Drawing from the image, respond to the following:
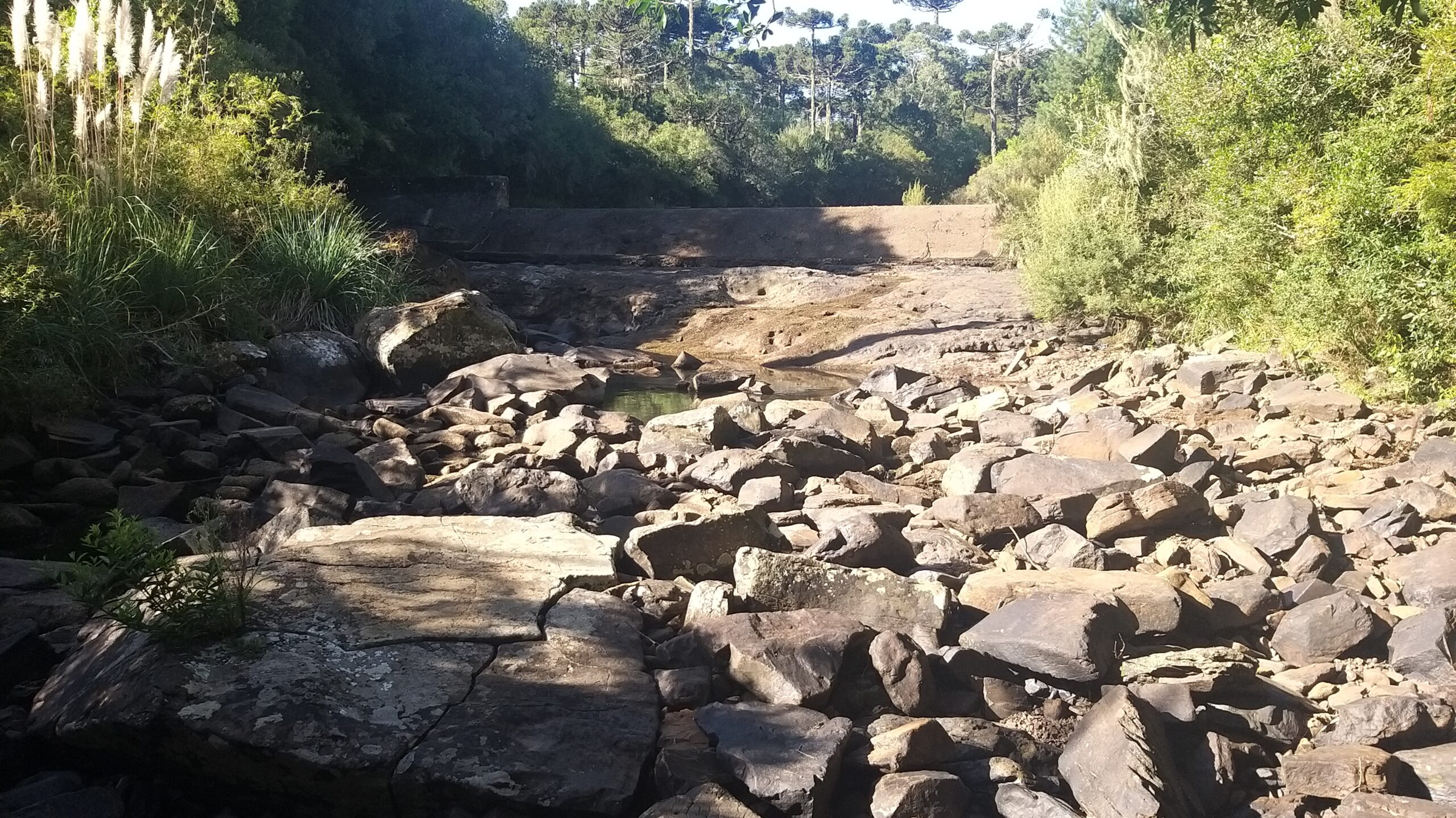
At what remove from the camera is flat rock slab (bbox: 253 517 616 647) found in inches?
142

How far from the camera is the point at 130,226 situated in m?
8.00

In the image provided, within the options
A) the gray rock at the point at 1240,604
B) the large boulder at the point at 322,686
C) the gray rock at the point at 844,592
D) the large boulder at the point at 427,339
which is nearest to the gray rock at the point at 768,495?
the gray rock at the point at 844,592

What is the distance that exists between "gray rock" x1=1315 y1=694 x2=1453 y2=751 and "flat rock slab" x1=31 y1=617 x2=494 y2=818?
2941mm

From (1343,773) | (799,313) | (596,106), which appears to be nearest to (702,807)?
(1343,773)

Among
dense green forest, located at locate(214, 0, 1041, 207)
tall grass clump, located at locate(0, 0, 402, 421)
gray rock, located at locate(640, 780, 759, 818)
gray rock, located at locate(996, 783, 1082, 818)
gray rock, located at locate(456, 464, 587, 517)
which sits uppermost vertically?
dense green forest, located at locate(214, 0, 1041, 207)

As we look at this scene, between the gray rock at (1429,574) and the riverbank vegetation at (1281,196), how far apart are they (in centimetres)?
225

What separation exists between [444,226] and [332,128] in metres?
3.65

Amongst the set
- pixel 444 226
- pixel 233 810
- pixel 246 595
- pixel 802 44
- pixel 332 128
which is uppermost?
pixel 802 44

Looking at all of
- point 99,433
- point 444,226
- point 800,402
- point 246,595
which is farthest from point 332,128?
point 246,595

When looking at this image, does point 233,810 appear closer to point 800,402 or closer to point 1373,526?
point 1373,526

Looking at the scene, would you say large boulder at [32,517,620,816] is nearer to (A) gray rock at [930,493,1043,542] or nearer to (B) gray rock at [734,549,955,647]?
(B) gray rock at [734,549,955,647]

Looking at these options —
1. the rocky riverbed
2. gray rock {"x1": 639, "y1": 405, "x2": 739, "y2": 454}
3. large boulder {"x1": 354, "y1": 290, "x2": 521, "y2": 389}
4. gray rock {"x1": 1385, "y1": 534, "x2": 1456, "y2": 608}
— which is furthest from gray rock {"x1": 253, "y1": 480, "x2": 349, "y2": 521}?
gray rock {"x1": 1385, "y1": 534, "x2": 1456, "y2": 608}

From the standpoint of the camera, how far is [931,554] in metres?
5.34

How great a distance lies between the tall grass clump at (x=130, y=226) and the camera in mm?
6547
